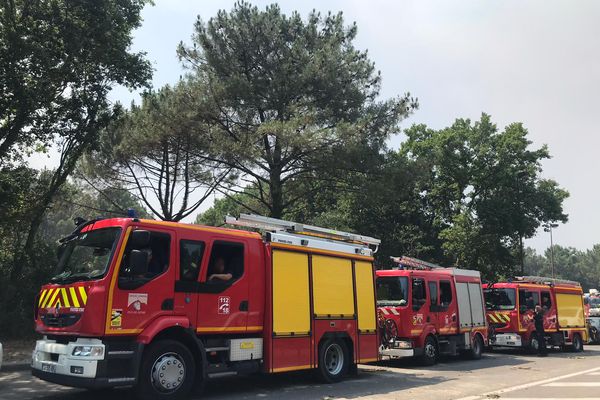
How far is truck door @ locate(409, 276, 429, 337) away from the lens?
46.2ft

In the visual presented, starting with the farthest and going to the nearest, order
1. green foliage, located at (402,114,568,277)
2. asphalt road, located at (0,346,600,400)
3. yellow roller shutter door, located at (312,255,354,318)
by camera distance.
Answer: green foliage, located at (402,114,568,277), yellow roller shutter door, located at (312,255,354,318), asphalt road, located at (0,346,600,400)

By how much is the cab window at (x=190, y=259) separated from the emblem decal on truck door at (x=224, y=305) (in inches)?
25.3

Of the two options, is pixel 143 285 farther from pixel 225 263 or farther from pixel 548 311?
pixel 548 311

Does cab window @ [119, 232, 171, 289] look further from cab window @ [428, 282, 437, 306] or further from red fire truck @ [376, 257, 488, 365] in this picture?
cab window @ [428, 282, 437, 306]

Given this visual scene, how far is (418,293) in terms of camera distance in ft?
47.9

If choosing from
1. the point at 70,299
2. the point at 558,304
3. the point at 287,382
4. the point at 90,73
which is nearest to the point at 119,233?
the point at 70,299

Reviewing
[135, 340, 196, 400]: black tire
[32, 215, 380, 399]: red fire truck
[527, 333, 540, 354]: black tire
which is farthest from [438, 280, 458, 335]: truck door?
[135, 340, 196, 400]: black tire

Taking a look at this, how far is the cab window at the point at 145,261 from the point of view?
7316 millimetres

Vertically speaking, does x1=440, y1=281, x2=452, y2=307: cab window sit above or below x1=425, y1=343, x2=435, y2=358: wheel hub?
above

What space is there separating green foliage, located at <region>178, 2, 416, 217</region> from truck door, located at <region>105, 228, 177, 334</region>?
10.4 m

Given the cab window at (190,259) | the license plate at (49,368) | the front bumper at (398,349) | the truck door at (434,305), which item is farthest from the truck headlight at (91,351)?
the truck door at (434,305)

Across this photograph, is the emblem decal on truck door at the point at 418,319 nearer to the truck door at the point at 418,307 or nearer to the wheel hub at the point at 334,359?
the truck door at the point at 418,307

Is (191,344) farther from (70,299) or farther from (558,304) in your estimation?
(558,304)

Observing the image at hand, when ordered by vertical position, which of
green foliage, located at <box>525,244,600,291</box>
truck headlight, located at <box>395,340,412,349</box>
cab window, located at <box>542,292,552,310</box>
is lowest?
truck headlight, located at <box>395,340,412,349</box>
